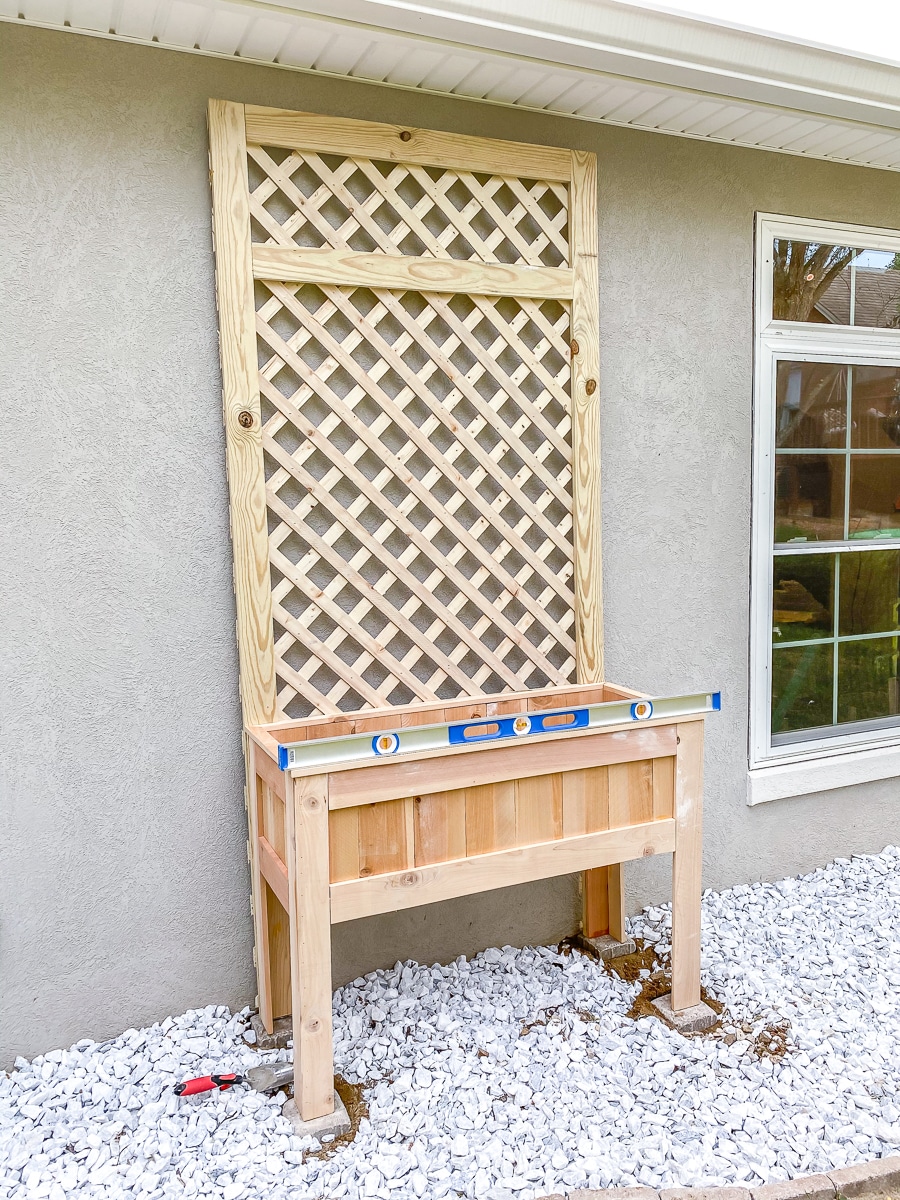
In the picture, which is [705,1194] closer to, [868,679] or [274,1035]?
[274,1035]

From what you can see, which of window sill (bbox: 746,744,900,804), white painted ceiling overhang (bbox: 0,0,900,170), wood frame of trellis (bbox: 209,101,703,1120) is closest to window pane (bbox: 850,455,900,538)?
window sill (bbox: 746,744,900,804)

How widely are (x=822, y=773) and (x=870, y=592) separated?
0.74 meters

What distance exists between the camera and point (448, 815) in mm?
2084

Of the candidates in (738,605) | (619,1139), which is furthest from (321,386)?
(619,1139)

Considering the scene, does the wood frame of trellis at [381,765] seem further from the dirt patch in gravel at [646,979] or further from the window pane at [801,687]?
the window pane at [801,687]

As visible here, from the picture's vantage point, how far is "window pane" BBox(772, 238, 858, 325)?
10.1 feet

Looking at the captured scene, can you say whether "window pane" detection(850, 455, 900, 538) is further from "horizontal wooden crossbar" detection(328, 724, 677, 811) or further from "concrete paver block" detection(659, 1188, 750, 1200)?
"concrete paver block" detection(659, 1188, 750, 1200)

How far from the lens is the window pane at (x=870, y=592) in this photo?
3338 mm

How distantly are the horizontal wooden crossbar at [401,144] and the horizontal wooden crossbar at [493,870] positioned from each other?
185 centimetres

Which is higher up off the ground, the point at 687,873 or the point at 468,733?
the point at 468,733

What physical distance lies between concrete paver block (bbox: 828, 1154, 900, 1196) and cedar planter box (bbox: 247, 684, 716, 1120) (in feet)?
1.98

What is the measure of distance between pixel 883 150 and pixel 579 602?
192cm

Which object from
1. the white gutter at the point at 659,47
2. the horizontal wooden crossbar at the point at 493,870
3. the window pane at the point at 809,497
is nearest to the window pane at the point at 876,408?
the window pane at the point at 809,497

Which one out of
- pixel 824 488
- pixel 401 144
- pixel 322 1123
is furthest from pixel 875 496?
pixel 322 1123
